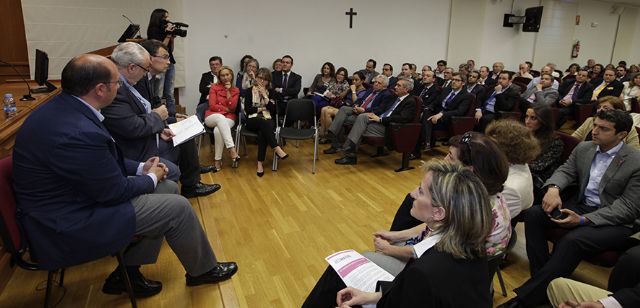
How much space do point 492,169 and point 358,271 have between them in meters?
0.76

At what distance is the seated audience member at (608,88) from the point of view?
21.3 ft

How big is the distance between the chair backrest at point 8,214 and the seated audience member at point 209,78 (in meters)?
4.25

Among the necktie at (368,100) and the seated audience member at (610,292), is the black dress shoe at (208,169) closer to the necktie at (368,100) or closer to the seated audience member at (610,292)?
the necktie at (368,100)

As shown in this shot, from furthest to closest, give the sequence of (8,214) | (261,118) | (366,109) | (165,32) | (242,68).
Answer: (242,68)
(366,109)
(261,118)
(165,32)
(8,214)

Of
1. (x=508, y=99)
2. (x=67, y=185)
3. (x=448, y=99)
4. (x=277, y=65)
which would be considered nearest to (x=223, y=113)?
(x=277, y=65)

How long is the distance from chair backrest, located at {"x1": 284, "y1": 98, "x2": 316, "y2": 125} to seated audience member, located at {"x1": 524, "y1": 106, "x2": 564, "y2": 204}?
9.09ft

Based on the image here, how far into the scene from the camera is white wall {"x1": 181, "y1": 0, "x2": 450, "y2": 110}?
654cm

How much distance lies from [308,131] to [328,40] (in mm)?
3388

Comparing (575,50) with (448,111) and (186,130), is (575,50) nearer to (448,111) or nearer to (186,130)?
(448,111)

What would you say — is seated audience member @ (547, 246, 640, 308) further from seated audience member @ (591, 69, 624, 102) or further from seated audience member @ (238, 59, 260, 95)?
seated audience member @ (591, 69, 624, 102)

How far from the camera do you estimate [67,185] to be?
1720 millimetres

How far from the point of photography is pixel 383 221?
338 cm

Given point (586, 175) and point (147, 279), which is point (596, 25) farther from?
point (147, 279)

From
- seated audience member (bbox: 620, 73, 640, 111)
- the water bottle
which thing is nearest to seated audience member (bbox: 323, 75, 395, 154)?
the water bottle
